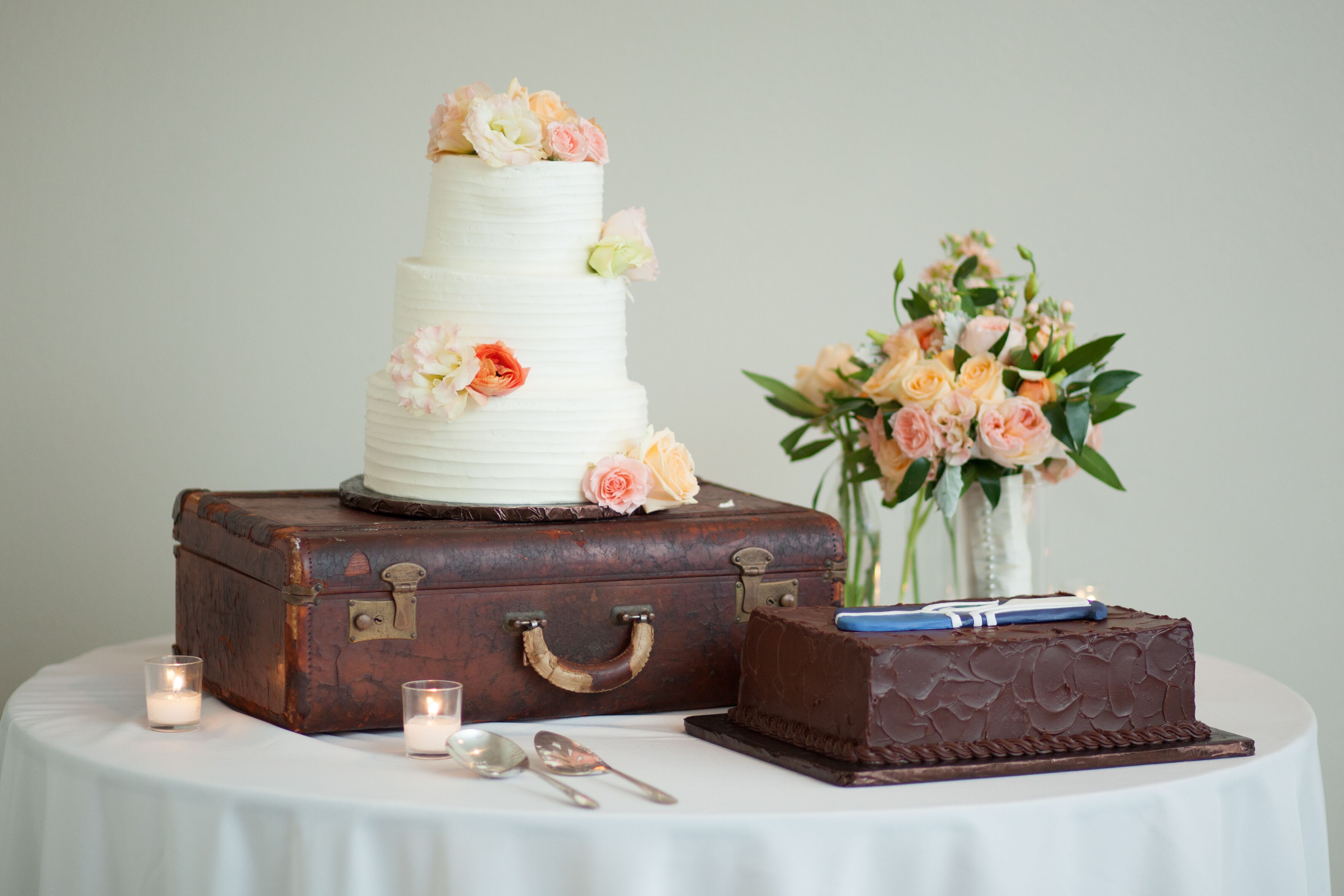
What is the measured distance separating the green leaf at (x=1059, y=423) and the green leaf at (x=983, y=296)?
0.28m

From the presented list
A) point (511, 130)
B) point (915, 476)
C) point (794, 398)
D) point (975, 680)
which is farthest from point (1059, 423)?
point (511, 130)

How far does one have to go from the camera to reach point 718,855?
135 centimetres

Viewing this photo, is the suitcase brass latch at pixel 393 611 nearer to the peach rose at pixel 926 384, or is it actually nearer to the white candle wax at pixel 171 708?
the white candle wax at pixel 171 708

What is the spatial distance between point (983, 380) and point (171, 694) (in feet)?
4.34

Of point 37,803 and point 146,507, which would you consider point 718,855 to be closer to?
point 37,803

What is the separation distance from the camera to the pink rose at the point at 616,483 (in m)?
1.89

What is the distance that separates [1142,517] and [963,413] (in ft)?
5.26

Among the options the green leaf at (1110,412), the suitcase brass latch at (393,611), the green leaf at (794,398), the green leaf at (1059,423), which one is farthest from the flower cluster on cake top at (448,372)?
the green leaf at (1110,412)

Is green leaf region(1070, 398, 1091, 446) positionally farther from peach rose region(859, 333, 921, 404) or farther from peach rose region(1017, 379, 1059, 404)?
peach rose region(859, 333, 921, 404)

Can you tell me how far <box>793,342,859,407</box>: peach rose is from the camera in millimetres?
2485

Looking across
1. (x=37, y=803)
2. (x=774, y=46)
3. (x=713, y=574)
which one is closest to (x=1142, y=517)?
(x=774, y=46)

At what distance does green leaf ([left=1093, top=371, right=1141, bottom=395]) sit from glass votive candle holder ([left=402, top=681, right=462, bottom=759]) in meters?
1.22

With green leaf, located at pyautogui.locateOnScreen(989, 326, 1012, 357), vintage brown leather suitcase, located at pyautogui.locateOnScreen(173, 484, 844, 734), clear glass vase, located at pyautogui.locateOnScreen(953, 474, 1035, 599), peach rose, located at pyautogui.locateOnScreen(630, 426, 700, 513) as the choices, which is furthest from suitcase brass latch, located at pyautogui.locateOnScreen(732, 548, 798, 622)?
green leaf, located at pyautogui.locateOnScreen(989, 326, 1012, 357)

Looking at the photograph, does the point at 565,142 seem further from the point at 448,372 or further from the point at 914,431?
the point at 914,431
